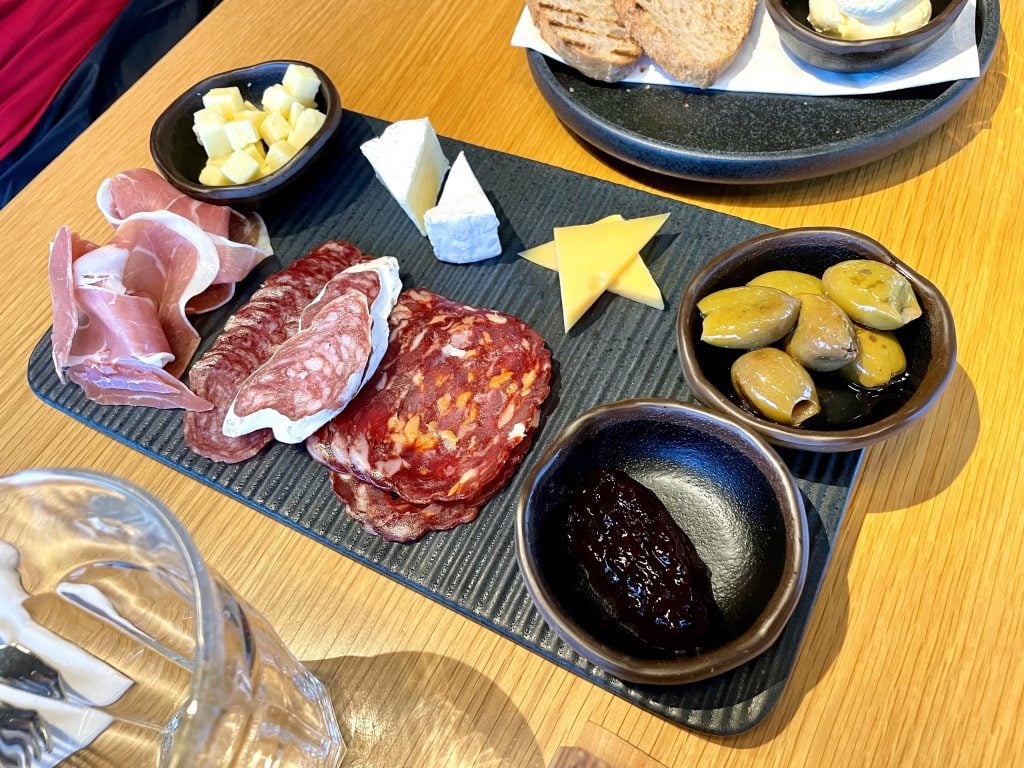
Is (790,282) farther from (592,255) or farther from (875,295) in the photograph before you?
(592,255)

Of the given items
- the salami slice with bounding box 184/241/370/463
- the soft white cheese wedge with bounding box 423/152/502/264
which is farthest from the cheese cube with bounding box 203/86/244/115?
the soft white cheese wedge with bounding box 423/152/502/264

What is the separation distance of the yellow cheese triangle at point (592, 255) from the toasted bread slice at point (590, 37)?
0.37 metres

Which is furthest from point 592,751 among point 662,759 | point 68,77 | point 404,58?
point 68,77

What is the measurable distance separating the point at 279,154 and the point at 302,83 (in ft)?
0.61

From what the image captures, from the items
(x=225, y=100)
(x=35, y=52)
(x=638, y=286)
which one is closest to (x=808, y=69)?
(x=638, y=286)

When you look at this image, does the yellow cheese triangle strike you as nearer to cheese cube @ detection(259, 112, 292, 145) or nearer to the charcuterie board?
the charcuterie board

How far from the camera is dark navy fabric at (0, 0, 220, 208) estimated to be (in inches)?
84.5

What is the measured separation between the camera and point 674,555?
1.02m

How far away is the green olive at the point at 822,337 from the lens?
1.10 m

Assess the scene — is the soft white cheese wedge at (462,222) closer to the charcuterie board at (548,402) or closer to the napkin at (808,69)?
the charcuterie board at (548,402)

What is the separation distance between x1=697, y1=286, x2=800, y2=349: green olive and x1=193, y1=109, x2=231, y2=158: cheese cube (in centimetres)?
112

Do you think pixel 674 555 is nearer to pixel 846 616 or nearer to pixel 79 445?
pixel 846 616

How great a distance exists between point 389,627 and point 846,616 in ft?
2.29

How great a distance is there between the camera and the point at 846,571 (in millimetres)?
1123
